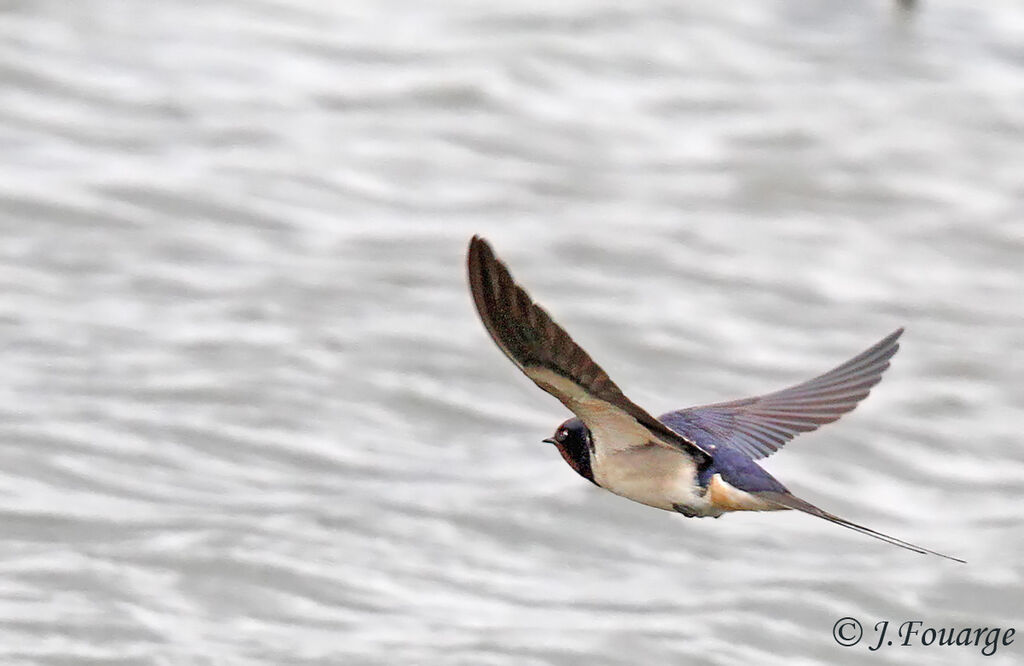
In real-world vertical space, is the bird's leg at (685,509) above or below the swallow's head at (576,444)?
below

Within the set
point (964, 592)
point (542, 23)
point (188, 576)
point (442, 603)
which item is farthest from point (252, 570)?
point (542, 23)

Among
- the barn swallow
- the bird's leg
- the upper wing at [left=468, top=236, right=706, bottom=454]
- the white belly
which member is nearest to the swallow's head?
the barn swallow

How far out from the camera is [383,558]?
7.66m

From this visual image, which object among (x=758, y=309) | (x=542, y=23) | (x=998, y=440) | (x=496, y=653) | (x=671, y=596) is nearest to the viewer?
(x=496, y=653)

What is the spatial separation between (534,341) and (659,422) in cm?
39

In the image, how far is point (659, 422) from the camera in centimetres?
420

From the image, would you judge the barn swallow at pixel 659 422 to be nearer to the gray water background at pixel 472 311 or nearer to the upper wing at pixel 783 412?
the upper wing at pixel 783 412

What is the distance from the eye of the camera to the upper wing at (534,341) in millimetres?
3814

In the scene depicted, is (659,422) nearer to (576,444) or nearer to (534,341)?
(534,341)

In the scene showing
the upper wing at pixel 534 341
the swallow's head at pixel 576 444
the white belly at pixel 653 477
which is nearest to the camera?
the upper wing at pixel 534 341

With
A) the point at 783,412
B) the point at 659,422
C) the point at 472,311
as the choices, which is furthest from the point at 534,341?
the point at 472,311

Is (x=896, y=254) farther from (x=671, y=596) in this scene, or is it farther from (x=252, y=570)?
(x=252, y=570)

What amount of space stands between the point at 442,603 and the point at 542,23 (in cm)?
530

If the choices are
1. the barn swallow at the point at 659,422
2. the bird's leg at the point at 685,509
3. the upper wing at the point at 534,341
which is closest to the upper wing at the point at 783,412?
the barn swallow at the point at 659,422
